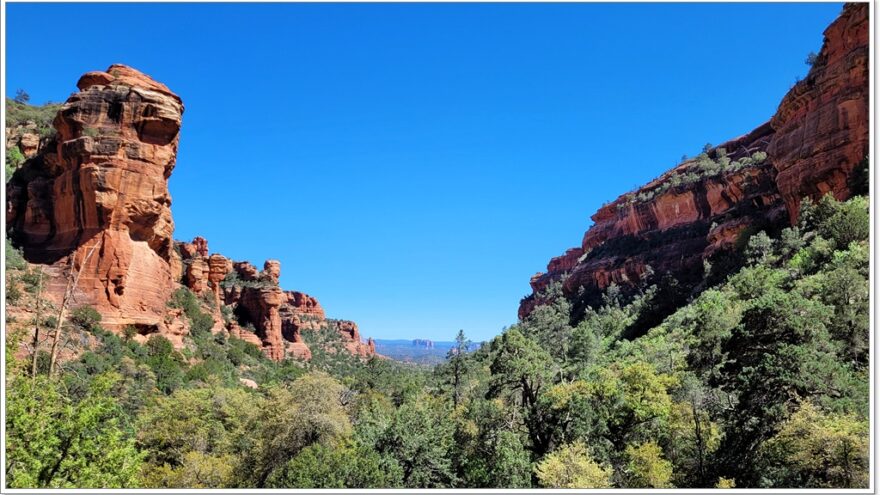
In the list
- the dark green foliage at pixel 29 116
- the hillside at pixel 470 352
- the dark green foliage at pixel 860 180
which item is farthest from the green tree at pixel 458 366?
the dark green foliage at pixel 29 116

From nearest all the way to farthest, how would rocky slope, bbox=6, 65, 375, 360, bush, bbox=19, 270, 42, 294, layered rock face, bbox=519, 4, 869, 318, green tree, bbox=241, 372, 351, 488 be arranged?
green tree, bbox=241, 372, 351, 488 → bush, bbox=19, 270, 42, 294 → layered rock face, bbox=519, 4, 869, 318 → rocky slope, bbox=6, 65, 375, 360

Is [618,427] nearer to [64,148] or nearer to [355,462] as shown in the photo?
[355,462]

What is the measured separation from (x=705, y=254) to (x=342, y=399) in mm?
53196

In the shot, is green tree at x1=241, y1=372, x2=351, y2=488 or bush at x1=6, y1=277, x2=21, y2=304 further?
bush at x1=6, y1=277, x2=21, y2=304

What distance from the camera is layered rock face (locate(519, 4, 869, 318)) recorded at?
47.8 m

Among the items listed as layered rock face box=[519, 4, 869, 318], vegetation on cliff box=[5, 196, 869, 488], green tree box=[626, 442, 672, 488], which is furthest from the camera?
layered rock face box=[519, 4, 869, 318]

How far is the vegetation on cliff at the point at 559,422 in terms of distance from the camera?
13648 mm

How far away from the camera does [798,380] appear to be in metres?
17.9

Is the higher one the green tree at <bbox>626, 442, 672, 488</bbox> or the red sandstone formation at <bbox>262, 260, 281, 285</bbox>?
the red sandstone formation at <bbox>262, 260, 281, 285</bbox>

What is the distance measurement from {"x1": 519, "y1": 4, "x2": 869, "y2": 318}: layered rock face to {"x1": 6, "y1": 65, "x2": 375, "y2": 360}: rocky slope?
203 feet

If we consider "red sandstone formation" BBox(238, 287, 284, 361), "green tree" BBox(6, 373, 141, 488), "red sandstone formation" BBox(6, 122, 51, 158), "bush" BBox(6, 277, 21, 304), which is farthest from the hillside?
"red sandstone formation" BBox(6, 122, 51, 158)

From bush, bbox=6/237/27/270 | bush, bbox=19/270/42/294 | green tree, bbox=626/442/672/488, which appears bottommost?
green tree, bbox=626/442/672/488

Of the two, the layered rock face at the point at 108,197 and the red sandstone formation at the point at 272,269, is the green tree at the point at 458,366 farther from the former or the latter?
the red sandstone formation at the point at 272,269

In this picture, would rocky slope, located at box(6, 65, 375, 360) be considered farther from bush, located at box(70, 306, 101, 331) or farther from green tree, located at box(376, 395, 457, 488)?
green tree, located at box(376, 395, 457, 488)
